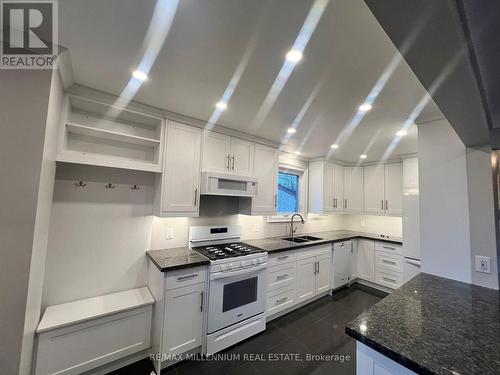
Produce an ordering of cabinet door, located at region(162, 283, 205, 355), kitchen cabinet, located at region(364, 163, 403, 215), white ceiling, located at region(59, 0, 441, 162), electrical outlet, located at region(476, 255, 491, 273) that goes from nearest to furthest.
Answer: white ceiling, located at region(59, 0, 441, 162)
electrical outlet, located at region(476, 255, 491, 273)
cabinet door, located at region(162, 283, 205, 355)
kitchen cabinet, located at region(364, 163, 403, 215)

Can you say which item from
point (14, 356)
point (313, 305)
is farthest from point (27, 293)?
point (313, 305)

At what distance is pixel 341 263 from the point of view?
3711 mm

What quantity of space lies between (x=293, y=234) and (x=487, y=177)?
2.63 m

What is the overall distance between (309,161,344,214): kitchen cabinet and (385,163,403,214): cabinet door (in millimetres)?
832

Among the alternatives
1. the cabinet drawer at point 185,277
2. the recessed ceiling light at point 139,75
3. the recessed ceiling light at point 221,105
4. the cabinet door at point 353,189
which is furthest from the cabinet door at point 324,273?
the recessed ceiling light at point 139,75

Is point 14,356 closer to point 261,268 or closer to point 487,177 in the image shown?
point 261,268

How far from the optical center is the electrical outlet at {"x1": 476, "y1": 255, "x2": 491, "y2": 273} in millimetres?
1555

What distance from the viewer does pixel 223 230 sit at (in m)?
2.87

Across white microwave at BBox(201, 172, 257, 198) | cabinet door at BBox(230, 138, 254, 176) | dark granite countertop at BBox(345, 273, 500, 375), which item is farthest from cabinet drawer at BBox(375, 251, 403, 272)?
cabinet door at BBox(230, 138, 254, 176)

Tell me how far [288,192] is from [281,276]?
1685 mm

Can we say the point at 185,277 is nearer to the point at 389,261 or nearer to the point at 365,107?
the point at 365,107

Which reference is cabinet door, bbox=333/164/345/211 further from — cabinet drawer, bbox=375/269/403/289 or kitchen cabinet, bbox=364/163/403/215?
cabinet drawer, bbox=375/269/403/289

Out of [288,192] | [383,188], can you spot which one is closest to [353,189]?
[383,188]

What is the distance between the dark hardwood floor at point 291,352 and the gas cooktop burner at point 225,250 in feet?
3.12
